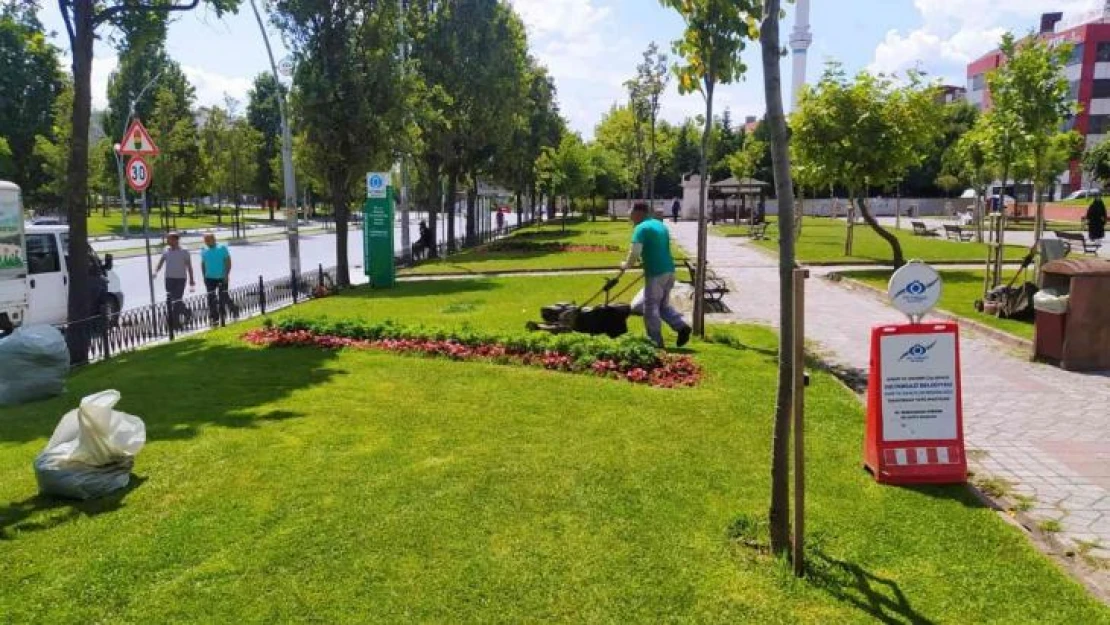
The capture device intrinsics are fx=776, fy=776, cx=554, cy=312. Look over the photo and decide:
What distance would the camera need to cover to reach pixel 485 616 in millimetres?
3598

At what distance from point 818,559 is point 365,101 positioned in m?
17.7

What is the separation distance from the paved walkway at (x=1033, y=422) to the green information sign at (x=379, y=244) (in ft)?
32.4

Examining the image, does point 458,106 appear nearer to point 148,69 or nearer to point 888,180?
point 888,180

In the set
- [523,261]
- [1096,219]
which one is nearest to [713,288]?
[523,261]

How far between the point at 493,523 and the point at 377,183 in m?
15.8

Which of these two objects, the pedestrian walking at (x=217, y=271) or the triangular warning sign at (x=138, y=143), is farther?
the pedestrian walking at (x=217, y=271)

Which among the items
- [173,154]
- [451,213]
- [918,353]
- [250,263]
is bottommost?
[250,263]

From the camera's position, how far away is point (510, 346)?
363 inches

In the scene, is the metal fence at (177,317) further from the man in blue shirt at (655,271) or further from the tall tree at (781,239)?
the tall tree at (781,239)

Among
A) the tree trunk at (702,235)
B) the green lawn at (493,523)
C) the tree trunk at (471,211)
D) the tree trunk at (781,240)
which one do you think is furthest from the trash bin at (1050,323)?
the tree trunk at (471,211)

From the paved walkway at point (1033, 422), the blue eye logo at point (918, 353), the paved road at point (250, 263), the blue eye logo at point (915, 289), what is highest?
the blue eye logo at point (915, 289)

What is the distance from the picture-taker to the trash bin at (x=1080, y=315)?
8477 millimetres

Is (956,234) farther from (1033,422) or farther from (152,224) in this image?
(152,224)

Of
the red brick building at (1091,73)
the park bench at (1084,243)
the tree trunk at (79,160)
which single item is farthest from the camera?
the red brick building at (1091,73)
